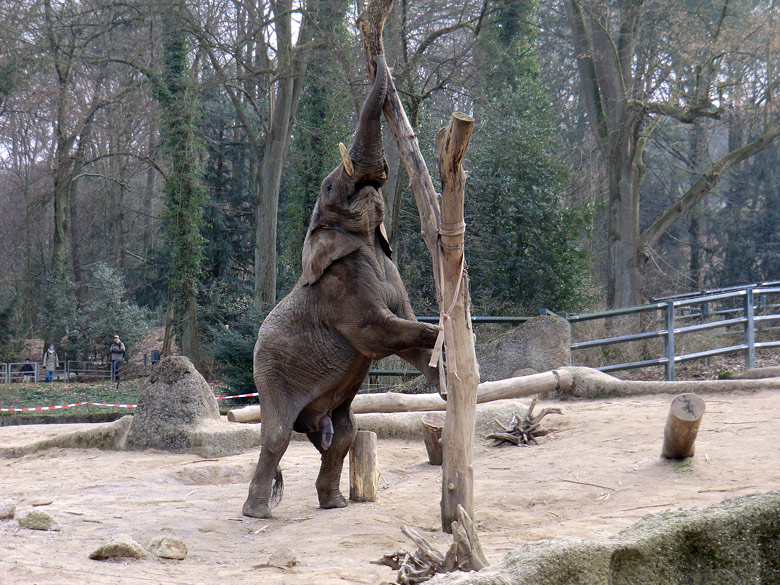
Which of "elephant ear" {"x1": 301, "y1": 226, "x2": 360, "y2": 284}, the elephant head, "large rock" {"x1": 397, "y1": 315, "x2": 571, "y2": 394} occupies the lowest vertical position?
"large rock" {"x1": 397, "y1": 315, "x2": 571, "y2": 394}

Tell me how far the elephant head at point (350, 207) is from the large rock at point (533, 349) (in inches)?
262

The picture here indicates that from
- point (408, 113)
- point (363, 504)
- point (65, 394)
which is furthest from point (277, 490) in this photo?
point (65, 394)

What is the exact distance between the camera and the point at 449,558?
3.68 m

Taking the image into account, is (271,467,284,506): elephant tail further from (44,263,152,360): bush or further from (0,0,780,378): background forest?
(44,263,152,360): bush

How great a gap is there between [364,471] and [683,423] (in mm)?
2396

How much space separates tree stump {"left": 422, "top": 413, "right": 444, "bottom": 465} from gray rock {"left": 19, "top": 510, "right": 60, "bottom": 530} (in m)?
3.53

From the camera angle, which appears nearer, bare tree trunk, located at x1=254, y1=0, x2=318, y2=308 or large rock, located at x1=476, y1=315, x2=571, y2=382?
large rock, located at x1=476, y1=315, x2=571, y2=382

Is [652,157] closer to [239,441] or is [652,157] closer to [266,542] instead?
[239,441]

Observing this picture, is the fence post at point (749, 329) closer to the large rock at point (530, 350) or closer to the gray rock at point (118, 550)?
the large rock at point (530, 350)

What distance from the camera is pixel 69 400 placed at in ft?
60.5

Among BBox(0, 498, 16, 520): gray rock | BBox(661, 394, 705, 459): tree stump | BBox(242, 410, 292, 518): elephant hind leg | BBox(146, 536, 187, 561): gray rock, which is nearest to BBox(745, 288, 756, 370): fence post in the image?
BBox(661, 394, 705, 459): tree stump

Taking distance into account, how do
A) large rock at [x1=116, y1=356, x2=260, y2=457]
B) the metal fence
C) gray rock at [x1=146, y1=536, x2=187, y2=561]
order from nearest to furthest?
gray rock at [x1=146, y1=536, x2=187, y2=561]
large rock at [x1=116, y1=356, x2=260, y2=457]
the metal fence

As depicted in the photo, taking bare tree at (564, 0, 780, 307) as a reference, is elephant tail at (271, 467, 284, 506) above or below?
below

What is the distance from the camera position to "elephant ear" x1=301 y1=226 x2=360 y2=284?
567cm
